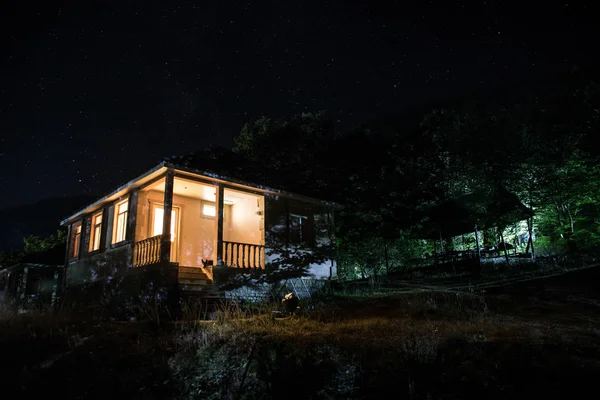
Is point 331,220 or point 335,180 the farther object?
point 335,180

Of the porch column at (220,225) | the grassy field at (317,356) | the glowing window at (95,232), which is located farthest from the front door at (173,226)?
the grassy field at (317,356)

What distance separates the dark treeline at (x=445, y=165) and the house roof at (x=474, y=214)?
48 centimetres

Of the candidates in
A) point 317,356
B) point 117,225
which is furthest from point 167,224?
point 317,356

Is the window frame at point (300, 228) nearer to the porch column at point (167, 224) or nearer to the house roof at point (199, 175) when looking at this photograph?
the house roof at point (199, 175)

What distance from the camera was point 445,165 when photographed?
90.0 feet

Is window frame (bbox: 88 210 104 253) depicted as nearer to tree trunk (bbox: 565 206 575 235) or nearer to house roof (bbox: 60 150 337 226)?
house roof (bbox: 60 150 337 226)

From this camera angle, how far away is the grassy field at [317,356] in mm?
4977

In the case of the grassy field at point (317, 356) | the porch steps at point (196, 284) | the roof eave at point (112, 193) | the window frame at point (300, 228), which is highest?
the roof eave at point (112, 193)

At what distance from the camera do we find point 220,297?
1190 centimetres

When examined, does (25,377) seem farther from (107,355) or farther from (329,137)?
(329,137)

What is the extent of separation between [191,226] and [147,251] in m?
2.81

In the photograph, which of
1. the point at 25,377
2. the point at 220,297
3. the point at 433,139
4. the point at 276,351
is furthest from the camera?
the point at 433,139

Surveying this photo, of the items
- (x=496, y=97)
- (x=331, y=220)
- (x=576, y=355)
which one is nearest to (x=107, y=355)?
(x=576, y=355)

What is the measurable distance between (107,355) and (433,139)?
27.7 m
